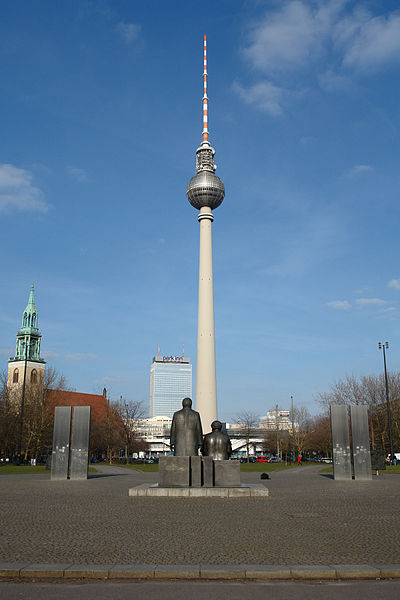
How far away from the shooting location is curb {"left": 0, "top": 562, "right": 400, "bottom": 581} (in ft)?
22.8

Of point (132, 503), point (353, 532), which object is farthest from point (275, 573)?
point (132, 503)

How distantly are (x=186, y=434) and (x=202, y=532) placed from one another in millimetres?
Answer: 8805

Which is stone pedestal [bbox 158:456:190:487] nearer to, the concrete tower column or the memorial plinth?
the memorial plinth

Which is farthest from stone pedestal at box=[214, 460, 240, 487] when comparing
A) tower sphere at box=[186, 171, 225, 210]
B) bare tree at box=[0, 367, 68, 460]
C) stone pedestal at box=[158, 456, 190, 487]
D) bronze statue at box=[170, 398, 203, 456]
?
tower sphere at box=[186, 171, 225, 210]

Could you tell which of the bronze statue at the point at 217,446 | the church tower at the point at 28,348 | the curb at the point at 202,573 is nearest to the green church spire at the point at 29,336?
the church tower at the point at 28,348

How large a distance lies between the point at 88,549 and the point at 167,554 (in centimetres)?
131

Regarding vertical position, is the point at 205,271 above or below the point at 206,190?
below

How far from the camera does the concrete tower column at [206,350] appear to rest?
70.8 metres

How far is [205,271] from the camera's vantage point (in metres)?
72.9

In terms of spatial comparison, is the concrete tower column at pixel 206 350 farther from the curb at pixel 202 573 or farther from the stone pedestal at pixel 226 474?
the curb at pixel 202 573

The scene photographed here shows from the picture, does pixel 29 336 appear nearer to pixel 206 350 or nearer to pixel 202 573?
pixel 206 350

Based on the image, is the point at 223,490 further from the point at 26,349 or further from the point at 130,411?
the point at 26,349

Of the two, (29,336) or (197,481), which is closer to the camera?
(197,481)

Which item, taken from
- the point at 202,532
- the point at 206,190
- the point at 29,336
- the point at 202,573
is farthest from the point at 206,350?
the point at 202,573
